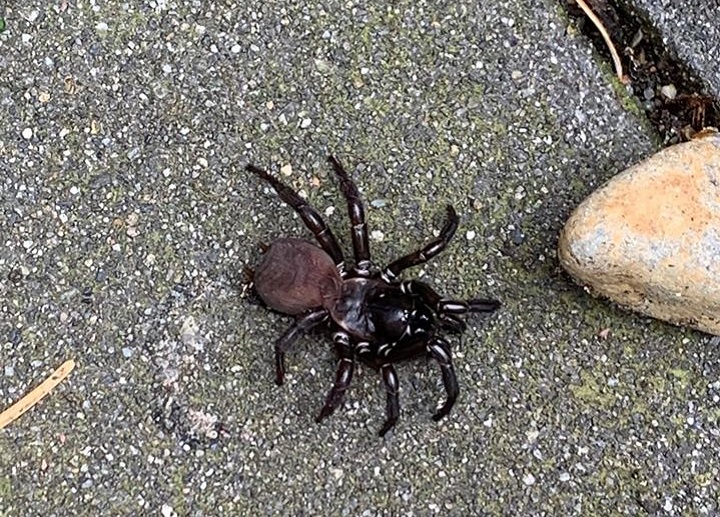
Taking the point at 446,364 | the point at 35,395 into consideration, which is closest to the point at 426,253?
the point at 446,364

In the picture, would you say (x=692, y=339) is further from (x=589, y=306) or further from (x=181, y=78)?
(x=181, y=78)

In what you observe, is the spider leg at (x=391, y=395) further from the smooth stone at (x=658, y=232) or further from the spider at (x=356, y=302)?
the smooth stone at (x=658, y=232)

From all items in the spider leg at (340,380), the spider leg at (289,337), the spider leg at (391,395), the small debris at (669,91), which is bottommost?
the spider leg at (391,395)

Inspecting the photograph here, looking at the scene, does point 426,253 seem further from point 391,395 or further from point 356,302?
point 391,395

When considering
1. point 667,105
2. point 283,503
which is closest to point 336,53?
point 667,105

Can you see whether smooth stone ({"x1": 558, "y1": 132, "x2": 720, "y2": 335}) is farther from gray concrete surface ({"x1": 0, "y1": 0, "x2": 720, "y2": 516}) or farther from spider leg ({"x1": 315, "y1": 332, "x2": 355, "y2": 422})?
spider leg ({"x1": 315, "y1": 332, "x2": 355, "y2": 422})

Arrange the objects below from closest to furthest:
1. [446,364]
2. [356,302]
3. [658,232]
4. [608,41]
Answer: [658,232], [446,364], [356,302], [608,41]

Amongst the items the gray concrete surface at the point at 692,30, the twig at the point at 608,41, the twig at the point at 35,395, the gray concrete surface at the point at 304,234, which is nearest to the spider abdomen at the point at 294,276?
the gray concrete surface at the point at 304,234
